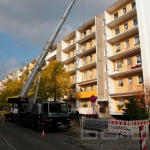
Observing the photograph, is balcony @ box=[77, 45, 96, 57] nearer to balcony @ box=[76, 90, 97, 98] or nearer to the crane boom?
balcony @ box=[76, 90, 97, 98]

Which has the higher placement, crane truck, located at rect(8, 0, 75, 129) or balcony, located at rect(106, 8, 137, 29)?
balcony, located at rect(106, 8, 137, 29)

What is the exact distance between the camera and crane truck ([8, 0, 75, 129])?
633 inches

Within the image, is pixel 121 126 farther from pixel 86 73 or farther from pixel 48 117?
pixel 86 73

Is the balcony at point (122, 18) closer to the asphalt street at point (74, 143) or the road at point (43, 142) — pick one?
the asphalt street at point (74, 143)

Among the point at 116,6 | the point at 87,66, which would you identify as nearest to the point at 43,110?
the point at 87,66

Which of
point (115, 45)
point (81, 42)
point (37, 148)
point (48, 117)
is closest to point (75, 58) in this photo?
point (81, 42)

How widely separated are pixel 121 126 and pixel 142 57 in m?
11.3

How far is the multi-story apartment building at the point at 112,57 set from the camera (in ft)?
78.4

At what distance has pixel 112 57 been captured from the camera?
27.9 metres

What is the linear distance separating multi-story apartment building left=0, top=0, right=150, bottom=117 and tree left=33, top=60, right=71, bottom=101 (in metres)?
4.48

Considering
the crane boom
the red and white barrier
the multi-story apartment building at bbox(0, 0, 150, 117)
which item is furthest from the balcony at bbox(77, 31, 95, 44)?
the red and white barrier

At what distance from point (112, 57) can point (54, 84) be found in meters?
9.58

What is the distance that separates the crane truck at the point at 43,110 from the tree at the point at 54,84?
724 centimetres

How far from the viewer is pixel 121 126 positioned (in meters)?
14.1
